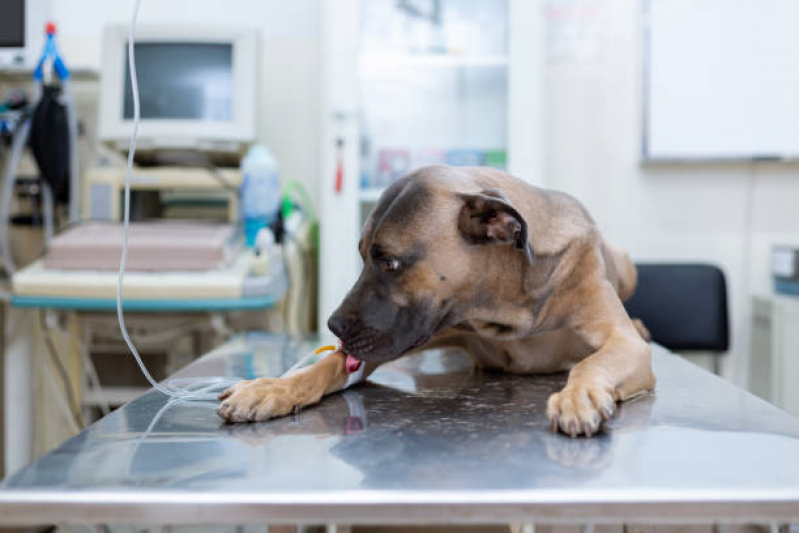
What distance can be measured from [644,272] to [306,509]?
2124 millimetres

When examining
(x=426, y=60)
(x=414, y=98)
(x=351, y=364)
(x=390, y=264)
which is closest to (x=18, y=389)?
(x=414, y=98)

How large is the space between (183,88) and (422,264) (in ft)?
5.36

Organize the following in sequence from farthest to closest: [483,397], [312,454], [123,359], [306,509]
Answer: [123,359], [483,397], [312,454], [306,509]

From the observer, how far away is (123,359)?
8.23ft

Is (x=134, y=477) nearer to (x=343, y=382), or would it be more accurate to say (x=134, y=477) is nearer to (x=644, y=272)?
(x=343, y=382)

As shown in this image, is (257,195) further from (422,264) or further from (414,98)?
(422,264)

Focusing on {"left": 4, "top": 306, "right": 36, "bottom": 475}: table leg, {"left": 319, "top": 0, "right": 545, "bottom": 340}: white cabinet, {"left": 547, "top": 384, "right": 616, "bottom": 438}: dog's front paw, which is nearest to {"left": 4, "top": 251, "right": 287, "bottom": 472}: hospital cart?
{"left": 319, "top": 0, "right": 545, "bottom": 340}: white cabinet

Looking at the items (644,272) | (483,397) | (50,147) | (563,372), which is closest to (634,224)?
(644,272)

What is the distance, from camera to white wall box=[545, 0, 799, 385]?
8.81 feet

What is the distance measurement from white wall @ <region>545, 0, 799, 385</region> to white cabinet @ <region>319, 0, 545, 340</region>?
26 centimetres

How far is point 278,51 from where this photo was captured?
9.20 feet

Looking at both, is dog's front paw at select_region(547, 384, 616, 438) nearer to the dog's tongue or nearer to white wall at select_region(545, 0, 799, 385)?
the dog's tongue

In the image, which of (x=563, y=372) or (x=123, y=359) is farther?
(x=123, y=359)

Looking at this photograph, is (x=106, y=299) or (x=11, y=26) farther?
(x=11, y=26)
